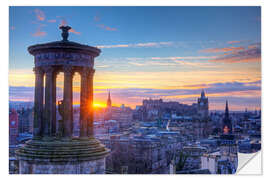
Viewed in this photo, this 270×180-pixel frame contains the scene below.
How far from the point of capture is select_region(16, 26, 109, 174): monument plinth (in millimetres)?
9227

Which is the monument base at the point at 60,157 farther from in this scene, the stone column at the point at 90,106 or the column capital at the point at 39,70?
the column capital at the point at 39,70

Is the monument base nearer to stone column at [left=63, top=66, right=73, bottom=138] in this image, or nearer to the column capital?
stone column at [left=63, top=66, right=73, bottom=138]

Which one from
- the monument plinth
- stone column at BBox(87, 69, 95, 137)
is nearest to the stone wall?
the monument plinth

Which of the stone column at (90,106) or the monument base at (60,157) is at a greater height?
the stone column at (90,106)

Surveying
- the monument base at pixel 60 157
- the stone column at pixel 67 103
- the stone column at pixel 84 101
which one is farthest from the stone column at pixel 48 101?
the stone column at pixel 84 101

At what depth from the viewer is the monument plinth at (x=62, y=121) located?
9.23 meters

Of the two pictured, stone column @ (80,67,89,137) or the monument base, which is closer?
the monument base

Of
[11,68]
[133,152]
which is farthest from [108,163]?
[11,68]

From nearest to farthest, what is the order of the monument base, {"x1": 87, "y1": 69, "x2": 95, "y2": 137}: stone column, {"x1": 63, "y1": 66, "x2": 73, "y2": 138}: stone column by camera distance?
the monument base → {"x1": 63, "y1": 66, "x2": 73, "y2": 138}: stone column → {"x1": 87, "y1": 69, "x2": 95, "y2": 137}: stone column

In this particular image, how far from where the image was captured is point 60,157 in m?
9.13

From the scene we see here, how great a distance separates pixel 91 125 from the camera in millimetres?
10023

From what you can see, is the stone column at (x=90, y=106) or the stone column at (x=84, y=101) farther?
the stone column at (x=90, y=106)
